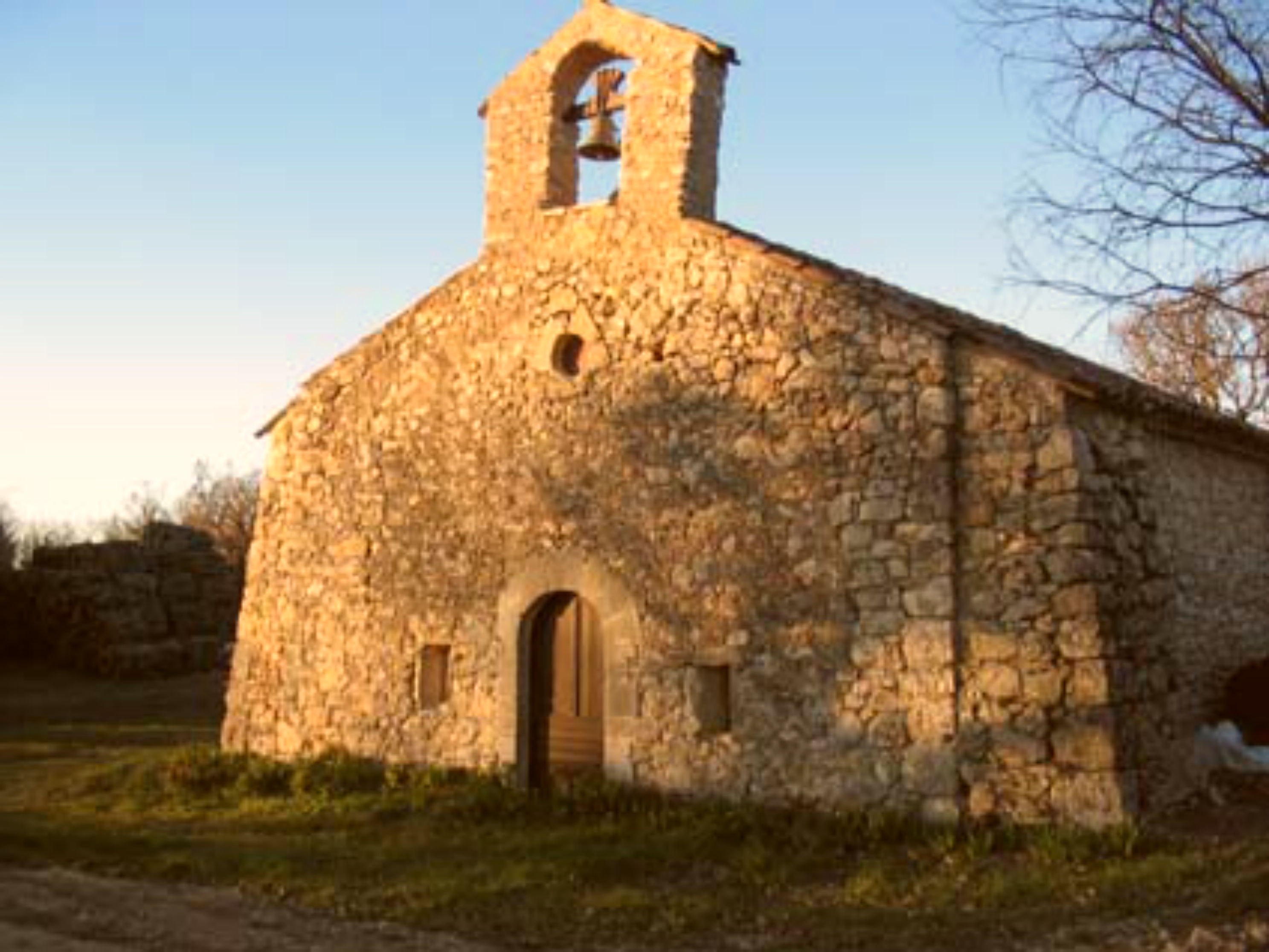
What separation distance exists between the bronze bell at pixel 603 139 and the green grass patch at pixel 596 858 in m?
5.55

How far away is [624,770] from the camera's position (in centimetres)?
966

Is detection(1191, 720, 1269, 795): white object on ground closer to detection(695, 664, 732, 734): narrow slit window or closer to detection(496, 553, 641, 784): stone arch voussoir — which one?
detection(695, 664, 732, 734): narrow slit window

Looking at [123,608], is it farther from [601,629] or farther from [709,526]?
[709,526]

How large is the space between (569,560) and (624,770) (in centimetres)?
→ 174

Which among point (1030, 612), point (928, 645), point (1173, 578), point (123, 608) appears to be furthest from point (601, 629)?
point (123, 608)

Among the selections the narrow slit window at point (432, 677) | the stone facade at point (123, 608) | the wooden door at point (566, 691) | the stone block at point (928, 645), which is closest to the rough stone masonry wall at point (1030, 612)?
the stone block at point (928, 645)

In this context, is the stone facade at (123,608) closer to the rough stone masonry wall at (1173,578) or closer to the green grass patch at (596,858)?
the green grass patch at (596,858)

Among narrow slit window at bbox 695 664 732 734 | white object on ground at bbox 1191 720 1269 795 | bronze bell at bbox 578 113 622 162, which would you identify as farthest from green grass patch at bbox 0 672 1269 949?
bronze bell at bbox 578 113 622 162

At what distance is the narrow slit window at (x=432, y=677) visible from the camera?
10.9 metres

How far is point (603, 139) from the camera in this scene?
11.0m

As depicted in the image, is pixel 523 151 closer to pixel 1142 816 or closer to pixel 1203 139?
pixel 1203 139

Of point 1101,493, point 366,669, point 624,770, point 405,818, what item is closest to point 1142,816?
point 1101,493

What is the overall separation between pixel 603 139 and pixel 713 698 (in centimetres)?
502

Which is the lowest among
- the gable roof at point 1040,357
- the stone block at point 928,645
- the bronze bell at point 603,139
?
the stone block at point 928,645
